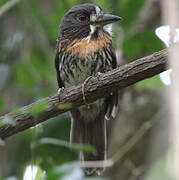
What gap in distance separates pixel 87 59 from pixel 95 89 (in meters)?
0.56

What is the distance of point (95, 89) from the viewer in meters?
2.56

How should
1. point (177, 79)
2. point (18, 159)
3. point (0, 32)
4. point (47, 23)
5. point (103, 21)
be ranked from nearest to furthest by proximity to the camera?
point (177, 79)
point (103, 21)
point (18, 159)
point (47, 23)
point (0, 32)

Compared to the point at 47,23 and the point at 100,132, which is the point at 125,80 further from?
the point at 47,23

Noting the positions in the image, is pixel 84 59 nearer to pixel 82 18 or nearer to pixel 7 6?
pixel 82 18

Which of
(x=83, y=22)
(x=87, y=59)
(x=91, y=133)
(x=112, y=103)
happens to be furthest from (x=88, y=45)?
(x=91, y=133)

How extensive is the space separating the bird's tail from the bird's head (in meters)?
0.62

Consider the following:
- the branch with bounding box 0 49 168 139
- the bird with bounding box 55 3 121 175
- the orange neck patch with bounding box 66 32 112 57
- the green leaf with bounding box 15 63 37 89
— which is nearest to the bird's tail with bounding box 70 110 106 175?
the bird with bounding box 55 3 121 175

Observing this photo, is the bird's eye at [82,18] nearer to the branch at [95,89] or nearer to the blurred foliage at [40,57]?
the blurred foliage at [40,57]

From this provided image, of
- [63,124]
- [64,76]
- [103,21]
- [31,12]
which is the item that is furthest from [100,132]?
[31,12]

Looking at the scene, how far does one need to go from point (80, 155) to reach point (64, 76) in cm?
56

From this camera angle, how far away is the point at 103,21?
310 centimetres

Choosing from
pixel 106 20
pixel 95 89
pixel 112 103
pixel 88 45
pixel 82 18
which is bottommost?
pixel 95 89

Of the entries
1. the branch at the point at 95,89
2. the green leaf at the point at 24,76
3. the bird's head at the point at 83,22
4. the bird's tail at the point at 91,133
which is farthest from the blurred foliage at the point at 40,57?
the branch at the point at 95,89

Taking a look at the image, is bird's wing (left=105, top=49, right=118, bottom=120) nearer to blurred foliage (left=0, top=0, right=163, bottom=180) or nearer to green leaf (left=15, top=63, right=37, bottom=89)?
blurred foliage (left=0, top=0, right=163, bottom=180)
